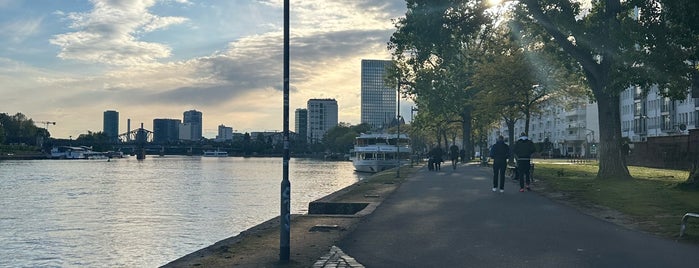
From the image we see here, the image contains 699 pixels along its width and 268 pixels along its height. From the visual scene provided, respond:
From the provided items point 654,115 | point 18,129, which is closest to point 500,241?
point 654,115

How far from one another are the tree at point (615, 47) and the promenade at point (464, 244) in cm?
819

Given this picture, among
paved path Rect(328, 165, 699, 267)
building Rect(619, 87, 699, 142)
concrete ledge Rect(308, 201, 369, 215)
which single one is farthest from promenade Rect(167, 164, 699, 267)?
building Rect(619, 87, 699, 142)

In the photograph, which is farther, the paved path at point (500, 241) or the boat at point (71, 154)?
the boat at point (71, 154)

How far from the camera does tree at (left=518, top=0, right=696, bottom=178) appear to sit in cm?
2094

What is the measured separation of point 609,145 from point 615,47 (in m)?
5.03

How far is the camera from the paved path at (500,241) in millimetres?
9055

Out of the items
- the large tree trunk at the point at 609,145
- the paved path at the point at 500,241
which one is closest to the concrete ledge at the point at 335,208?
the paved path at the point at 500,241

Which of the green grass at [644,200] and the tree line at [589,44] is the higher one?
the tree line at [589,44]

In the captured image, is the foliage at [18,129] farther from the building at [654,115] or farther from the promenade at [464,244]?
the promenade at [464,244]

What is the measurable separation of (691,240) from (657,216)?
3.65 m

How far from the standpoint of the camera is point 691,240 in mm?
10633

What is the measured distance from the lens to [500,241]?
10828 mm

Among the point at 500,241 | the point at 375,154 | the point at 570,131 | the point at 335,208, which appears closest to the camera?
the point at 500,241

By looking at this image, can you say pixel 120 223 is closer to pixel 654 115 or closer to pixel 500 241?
pixel 500 241
